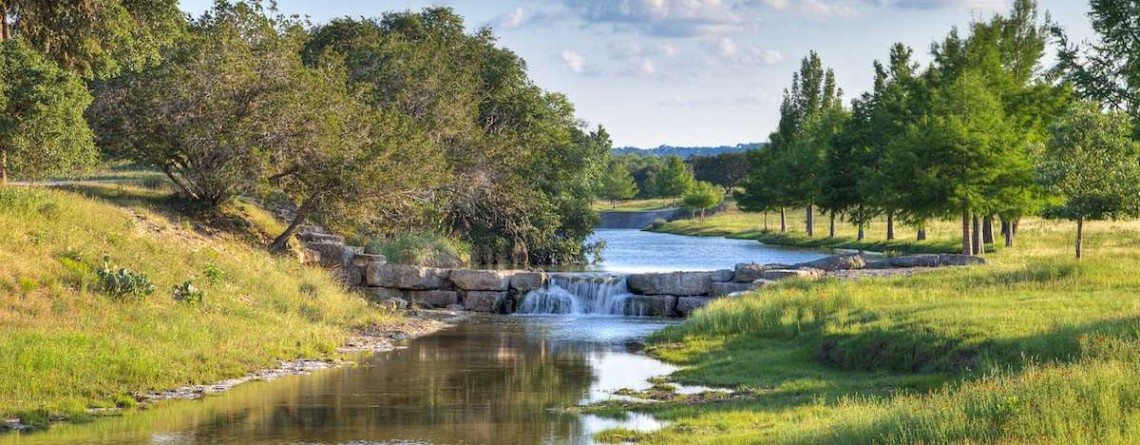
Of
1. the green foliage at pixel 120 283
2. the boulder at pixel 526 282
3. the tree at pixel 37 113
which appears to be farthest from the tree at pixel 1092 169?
the tree at pixel 37 113

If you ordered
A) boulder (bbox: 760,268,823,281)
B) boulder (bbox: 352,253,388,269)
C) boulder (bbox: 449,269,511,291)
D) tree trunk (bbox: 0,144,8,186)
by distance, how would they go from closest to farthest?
1. tree trunk (bbox: 0,144,8,186)
2. boulder (bbox: 760,268,823,281)
3. boulder (bbox: 449,269,511,291)
4. boulder (bbox: 352,253,388,269)

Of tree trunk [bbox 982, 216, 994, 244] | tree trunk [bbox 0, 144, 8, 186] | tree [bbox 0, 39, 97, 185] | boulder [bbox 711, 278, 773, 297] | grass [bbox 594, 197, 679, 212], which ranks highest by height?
tree [bbox 0, 39, 97, 185]

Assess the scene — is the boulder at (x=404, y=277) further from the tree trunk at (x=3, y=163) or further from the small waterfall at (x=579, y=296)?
the tree trunk at (x=3, y=163)

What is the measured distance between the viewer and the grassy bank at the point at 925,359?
1208 cm

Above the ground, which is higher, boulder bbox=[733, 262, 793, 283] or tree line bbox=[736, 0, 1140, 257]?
tree line bbox=[736, 0, 1140, 257]

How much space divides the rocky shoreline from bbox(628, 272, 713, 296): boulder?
674cm

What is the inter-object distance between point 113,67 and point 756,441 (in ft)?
77.8

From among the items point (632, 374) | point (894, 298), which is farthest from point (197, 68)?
point (894, 298)

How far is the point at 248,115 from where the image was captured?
119ft

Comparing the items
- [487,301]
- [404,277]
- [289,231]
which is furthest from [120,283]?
[487,301]

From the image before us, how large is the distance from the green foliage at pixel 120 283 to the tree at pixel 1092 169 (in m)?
28.2

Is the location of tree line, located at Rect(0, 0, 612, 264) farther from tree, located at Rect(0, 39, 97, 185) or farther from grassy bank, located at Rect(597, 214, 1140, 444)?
grassy bank, located at Rect(597, 214, 1140, 444)

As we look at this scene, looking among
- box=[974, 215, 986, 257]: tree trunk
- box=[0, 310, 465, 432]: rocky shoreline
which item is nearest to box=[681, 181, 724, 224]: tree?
box=[974, 215, 986, 257]: tree trunk

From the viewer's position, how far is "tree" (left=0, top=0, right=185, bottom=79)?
30781 mm
